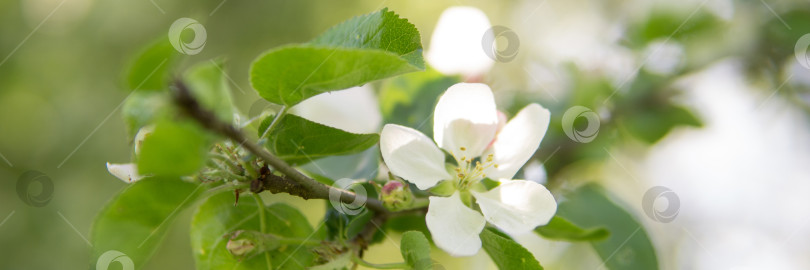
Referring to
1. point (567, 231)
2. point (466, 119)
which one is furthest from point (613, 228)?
point (466, 119)

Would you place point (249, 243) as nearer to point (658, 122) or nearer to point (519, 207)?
point (519, 207)

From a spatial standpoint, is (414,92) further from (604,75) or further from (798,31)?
(798,31)

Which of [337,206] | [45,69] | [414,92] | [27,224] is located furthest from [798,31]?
[45,69]

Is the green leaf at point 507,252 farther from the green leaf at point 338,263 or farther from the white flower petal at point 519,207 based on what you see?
the green leaf at point 338,263

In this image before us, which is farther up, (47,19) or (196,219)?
(196,219)

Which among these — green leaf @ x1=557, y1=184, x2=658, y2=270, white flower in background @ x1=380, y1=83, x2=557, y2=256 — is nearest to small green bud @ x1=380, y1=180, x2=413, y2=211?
white flower in background @ x1=380, y1=83, x2=557, y2=256

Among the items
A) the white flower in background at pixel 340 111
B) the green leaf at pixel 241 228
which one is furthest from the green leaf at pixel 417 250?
the white flower in background at pixel 340 111
